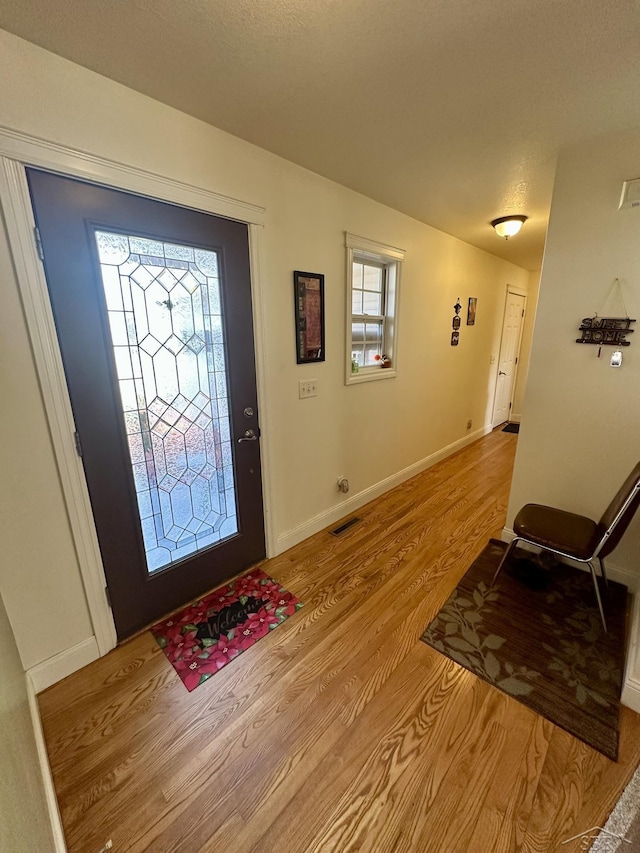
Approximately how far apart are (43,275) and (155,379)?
1.84 ft

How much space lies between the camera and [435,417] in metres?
3.97

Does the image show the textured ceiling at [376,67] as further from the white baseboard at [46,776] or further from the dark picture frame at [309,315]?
the white baseboard at [46,776]

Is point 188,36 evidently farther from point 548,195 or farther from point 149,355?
point 548,195

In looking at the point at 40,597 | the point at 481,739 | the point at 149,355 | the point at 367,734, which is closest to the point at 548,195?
the point at 149,355

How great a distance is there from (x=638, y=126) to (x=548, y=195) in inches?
32.4

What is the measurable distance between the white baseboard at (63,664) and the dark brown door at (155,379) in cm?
15

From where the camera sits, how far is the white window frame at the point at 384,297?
2529 millimetres

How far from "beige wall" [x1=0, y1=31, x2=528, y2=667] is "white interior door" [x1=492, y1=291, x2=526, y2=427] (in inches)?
45.3

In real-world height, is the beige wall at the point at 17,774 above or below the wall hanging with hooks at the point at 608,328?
below

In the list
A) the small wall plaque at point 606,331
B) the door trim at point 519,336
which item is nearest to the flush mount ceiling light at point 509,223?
the small wall plaque at point 606,331

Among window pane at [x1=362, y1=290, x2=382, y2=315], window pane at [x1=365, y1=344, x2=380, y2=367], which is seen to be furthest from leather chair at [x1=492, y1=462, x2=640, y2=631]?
window pane at [x1=362, y1=290, x2=382, y2=315]

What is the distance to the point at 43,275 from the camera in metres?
1.30

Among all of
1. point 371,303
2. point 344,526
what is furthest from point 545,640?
point 371,303

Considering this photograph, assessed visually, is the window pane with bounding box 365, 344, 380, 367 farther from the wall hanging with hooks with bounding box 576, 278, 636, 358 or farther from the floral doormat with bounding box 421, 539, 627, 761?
the floral doormat with bounding box 421, 539, 627, 761
